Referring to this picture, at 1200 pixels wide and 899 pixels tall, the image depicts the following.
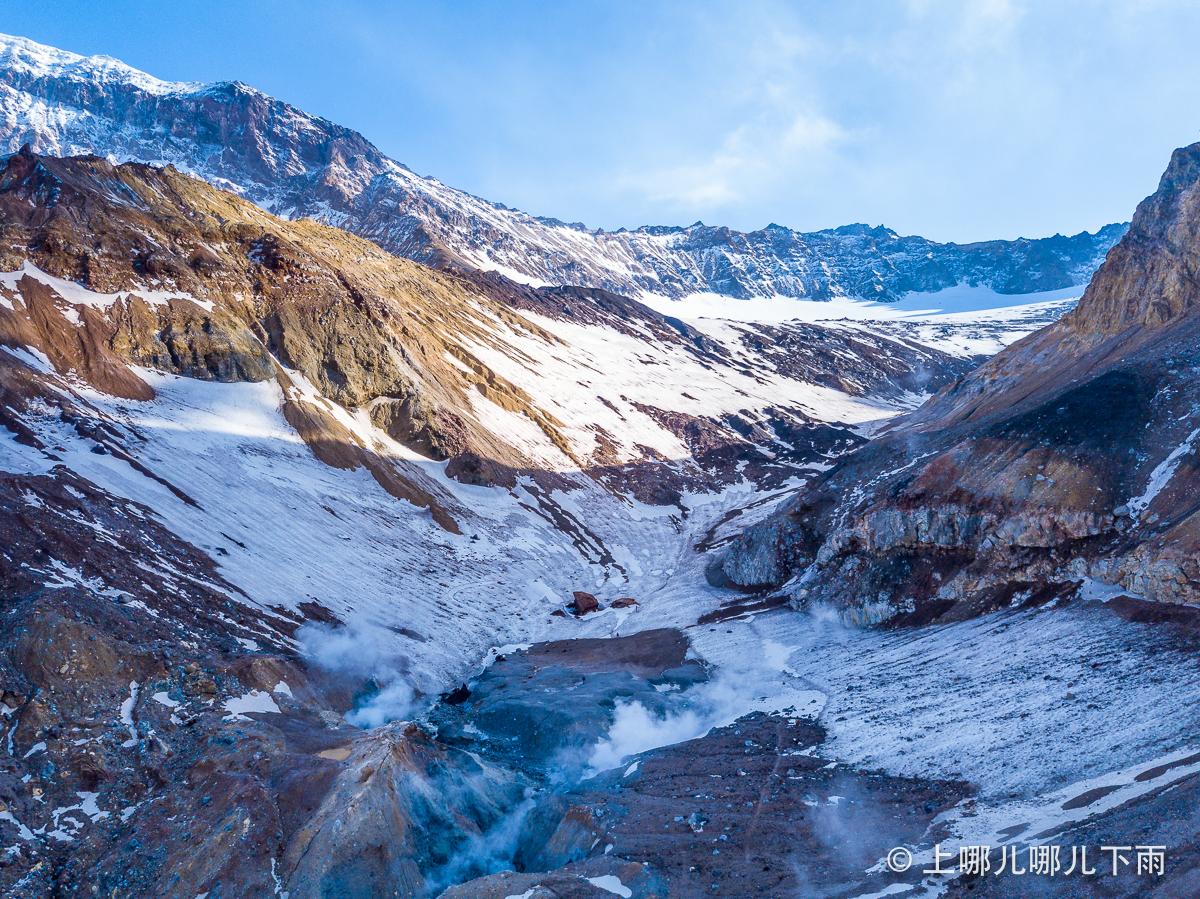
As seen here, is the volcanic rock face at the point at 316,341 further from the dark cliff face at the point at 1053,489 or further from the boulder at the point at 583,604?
the dark cliff face at the point at 1053,489

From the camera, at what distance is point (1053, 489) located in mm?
33688

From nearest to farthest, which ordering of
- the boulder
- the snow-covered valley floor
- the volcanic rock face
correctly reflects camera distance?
the snow-covered valley floor → the boulder → the volcanic rock face

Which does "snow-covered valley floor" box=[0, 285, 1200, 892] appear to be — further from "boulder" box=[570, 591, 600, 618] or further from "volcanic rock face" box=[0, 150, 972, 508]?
"volcanic rock face" box=[0, 150, 972, 508]

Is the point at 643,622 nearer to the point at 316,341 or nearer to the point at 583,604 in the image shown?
the point at 583,604

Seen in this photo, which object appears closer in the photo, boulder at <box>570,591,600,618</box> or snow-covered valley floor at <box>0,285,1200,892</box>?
snow-covered valley floor at <box>0,285,1200,892</box>

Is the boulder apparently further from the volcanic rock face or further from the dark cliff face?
the volcanic rock face

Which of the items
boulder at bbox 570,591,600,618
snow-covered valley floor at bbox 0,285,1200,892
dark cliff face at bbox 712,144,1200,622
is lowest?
boulder at bbox 570,591,600,618

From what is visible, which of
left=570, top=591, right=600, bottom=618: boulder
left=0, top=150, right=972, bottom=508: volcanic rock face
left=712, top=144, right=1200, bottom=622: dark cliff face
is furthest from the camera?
left=0, top=150, right=972, bottom=508: volcanic rock face

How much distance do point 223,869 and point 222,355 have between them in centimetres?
5294

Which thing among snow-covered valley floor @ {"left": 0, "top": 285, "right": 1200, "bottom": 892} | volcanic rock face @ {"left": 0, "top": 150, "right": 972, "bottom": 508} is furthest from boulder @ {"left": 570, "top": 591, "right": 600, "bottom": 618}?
volcanic rock face @ {"left": 0, "top": 150, "right": 972, "bottom": 508}

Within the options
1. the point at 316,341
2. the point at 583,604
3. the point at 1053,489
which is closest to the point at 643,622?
the point at 583,604

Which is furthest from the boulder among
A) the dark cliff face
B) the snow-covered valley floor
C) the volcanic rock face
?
the volcanic rock face

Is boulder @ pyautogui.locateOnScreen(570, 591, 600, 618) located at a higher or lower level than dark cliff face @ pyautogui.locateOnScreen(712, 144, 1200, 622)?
lower

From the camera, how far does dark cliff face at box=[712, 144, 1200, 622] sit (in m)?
30.1
